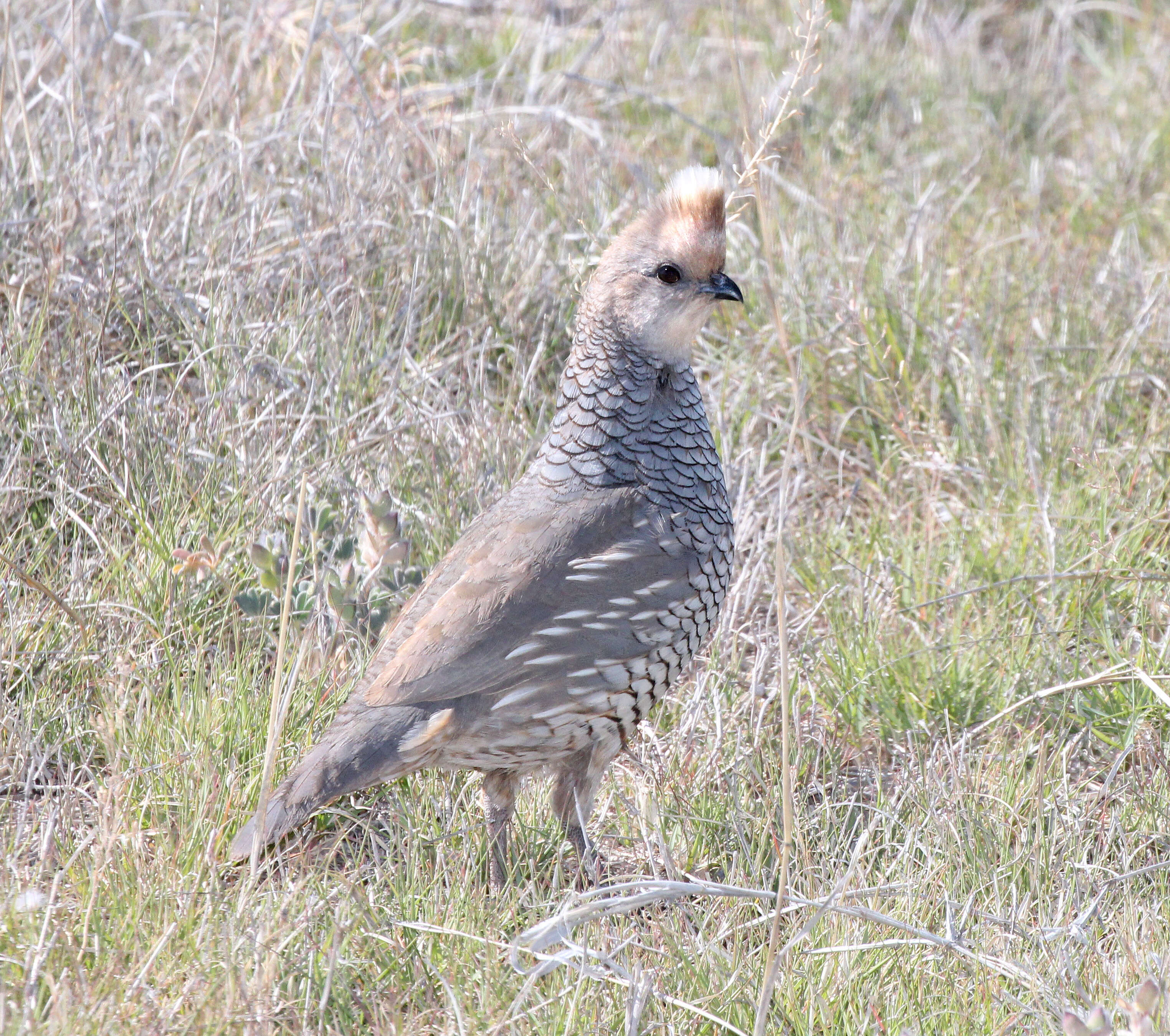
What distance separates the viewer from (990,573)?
3.80m

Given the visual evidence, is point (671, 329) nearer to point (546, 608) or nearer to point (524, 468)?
point (546, 608)

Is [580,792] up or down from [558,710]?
down

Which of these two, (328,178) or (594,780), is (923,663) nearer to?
(594,780)

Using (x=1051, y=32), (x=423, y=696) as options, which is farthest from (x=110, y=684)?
(x=1051, y=32)

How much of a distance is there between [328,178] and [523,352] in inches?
35.4

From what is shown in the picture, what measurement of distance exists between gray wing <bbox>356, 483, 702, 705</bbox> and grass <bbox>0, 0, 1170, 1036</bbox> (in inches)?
13.5

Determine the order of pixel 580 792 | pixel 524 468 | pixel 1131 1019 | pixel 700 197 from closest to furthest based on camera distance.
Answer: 1. pixel 1131 1019
2. pixel 580 792
3. pixel 700 197
4. pixel 524 468

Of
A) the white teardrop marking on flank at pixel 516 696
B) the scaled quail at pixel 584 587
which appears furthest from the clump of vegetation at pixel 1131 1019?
the white teardrop marking on flank at pixel 516 696

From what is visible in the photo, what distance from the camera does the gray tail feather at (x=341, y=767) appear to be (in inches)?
108

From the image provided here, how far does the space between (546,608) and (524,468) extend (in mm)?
1085

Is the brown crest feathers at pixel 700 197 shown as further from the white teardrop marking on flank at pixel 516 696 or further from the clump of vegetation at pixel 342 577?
the white teardrop marking on flank at pixel 516 696

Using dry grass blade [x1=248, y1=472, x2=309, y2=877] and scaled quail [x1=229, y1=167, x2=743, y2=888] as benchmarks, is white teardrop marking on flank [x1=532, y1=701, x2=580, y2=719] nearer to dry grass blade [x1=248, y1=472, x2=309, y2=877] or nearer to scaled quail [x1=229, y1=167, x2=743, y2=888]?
scaled quail [x1=229, y1=167, x2=743, y2=888]

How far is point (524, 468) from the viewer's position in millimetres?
4008

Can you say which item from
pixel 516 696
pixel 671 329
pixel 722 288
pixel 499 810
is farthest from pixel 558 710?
pixel 722 288
